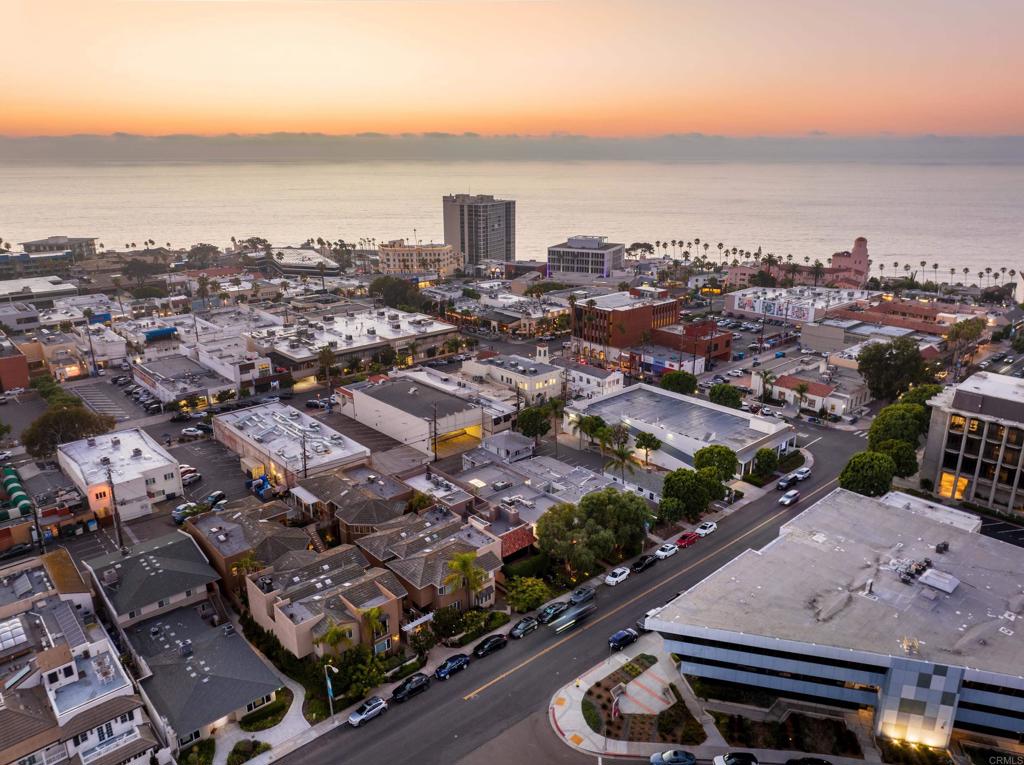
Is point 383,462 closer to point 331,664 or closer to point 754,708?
point 331,664

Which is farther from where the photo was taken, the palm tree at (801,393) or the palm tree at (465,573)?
the palm tree at (801,393)

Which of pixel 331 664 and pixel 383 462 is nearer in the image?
pixel 331 664

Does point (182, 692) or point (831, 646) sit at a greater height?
point (831, 646)

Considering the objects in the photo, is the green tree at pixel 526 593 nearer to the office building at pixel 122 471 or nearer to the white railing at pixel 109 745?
the white railing at pixel 109 745

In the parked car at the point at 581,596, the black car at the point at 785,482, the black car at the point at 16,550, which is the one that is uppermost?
the black car at the point at 785,482

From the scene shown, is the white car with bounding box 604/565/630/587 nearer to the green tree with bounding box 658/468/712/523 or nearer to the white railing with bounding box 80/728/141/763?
the green tree with bounding box 658/468/712/523

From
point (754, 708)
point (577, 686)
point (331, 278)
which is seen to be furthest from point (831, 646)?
point (331, 278)

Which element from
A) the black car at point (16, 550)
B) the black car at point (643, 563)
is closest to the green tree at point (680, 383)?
the black car at point (643, 563)
